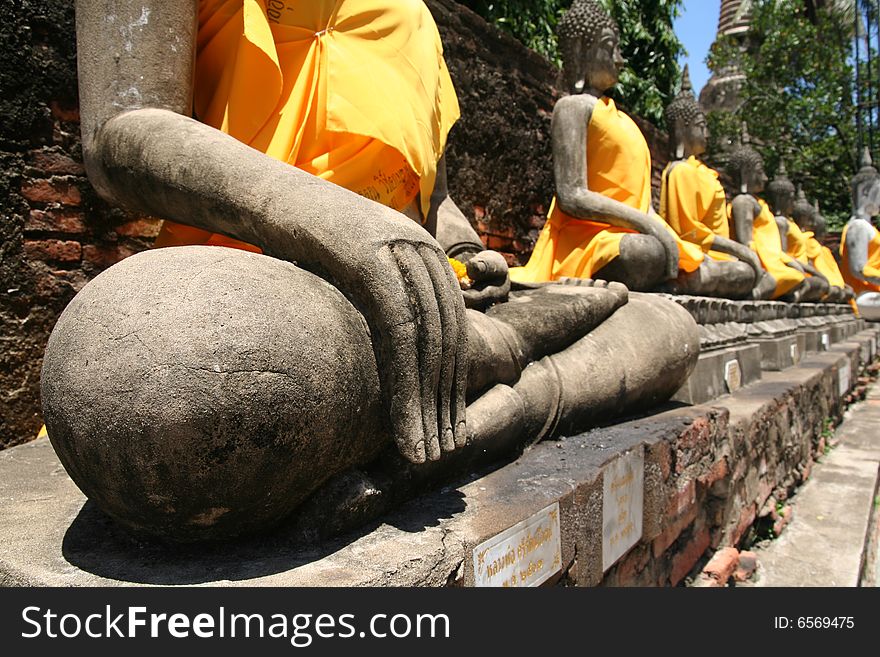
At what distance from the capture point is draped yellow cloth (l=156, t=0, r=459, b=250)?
133cm

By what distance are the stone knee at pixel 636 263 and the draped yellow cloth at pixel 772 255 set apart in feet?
11.0

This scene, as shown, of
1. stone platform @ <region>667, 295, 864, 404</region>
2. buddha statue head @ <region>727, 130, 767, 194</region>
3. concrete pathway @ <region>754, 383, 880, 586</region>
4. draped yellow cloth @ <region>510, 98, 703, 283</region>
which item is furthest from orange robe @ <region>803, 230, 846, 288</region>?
draped yellow cloth @ <region>510, 98, 703, 283</region>

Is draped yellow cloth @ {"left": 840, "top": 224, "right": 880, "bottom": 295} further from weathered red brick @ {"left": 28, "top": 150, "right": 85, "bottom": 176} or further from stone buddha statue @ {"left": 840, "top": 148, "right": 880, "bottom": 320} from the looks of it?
weathered red brick @ {"left": 28, "top": 150, "right": 85, "bottom": 176}

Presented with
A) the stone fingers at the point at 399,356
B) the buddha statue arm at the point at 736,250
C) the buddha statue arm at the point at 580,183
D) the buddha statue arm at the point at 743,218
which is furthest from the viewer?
the buddha statue arm at the point at 743,218

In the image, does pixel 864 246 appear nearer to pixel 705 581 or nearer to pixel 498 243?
pixel 498 243

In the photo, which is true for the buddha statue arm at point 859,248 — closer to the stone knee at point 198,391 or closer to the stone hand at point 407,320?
the stone hand at point 407,320

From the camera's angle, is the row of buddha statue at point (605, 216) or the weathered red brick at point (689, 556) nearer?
the weathered red brick at point (689, 556)

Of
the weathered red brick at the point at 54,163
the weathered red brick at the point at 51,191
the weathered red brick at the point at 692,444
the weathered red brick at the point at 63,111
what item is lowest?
the weathered red brick at the point at 692,444

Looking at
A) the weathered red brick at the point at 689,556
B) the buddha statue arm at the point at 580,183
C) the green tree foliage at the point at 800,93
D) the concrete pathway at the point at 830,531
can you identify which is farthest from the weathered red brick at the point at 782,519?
the green tree foliage at the point at 800,93

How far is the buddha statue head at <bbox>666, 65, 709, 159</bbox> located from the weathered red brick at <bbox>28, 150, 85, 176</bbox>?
394 centimetres

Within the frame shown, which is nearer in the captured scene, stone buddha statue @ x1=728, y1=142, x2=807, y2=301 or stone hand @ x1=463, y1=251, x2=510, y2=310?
stone hand @ x1=463, y1=251, x2=510, y2=310

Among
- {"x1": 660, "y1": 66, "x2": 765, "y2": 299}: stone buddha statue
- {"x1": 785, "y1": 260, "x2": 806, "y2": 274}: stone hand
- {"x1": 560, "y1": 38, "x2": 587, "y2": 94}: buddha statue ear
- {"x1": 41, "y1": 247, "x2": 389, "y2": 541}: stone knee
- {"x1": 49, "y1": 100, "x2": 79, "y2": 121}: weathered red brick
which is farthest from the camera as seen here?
{"x1": 785, "y1": 260, "x2": 806, "y2": 274}: stone hand

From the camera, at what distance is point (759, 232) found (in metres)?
6.89

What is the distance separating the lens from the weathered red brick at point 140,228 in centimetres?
236
